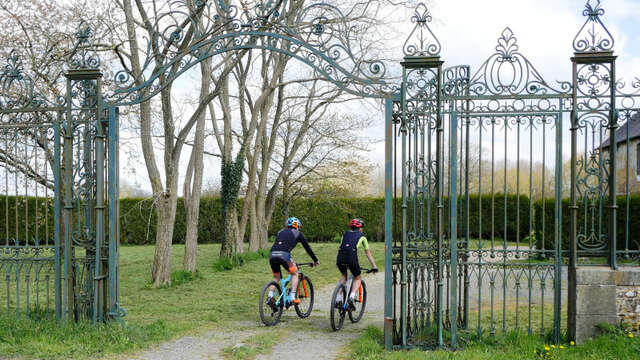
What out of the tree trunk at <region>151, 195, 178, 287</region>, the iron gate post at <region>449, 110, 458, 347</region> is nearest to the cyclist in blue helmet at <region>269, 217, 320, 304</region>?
the iron gate post at <region>449, 110, 458, 347</region>

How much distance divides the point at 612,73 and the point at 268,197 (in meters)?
17.2

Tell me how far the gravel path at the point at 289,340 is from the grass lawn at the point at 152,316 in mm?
332

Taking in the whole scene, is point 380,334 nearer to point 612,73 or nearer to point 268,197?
point 612,73

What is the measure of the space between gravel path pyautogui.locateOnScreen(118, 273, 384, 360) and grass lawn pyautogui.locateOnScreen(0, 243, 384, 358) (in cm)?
33

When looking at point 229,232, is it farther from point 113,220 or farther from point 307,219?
point 307,219

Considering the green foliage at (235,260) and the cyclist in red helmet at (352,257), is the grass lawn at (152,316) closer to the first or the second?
the green foliage at (235,260)

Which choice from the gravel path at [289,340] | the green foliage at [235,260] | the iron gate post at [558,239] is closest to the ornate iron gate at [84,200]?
the gravel path at [289,340]

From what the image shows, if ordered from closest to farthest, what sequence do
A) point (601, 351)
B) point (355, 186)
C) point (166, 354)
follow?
point (601, 351) → point (166, 354) → point (355, 186)

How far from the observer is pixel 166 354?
742cm

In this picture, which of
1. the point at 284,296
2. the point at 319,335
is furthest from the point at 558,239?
the point at 284,296

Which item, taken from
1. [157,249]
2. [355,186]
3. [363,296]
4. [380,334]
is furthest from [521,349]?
[355,186]

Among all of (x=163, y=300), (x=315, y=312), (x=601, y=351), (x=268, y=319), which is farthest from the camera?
(x=163, y=300)

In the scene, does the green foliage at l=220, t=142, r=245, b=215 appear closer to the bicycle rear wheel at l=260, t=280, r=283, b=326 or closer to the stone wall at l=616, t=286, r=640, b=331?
the bicycle rear wheel at l=260, t=280, r=283, b=326

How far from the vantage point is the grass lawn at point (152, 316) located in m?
7.51
